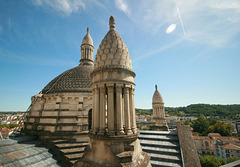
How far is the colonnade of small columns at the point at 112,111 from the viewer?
7895mm

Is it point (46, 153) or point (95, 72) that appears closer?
point (95, 72)

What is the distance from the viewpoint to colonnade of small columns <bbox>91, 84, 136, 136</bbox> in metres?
7.89

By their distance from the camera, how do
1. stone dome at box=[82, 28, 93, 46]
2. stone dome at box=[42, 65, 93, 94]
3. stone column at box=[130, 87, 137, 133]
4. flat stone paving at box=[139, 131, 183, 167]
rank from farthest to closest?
stone dome at box=[82, 28, 93, 46] → stone dome at box=[42, 65, 93, 94] → flat stone paving at box=[139, 131, 183, 167] → stone column at box=[130, 87, 137, 133]

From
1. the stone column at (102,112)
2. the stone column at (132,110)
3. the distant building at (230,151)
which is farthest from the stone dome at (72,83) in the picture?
the distant building at (230,151)

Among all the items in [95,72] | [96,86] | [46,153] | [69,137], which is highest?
[95,72]

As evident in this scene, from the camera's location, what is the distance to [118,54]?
348 inches

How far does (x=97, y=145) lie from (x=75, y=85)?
39.3 ft

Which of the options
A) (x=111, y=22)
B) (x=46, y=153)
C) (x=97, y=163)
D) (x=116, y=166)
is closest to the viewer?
(x=116, y=166)

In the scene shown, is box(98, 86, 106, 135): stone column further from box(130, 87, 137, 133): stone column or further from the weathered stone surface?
the weathered stone surface

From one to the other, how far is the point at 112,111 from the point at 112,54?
381 cm

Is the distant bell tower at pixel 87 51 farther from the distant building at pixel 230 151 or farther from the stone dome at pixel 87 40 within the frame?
the distant building at pixel 230 151

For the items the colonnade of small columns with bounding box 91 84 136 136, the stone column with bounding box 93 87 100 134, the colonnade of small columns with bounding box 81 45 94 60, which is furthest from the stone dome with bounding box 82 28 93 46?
the stone column with bounding box 93 87 100 134

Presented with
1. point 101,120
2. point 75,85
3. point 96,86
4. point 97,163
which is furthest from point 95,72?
point 75,85

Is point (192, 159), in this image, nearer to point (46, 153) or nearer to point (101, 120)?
point (101, 120)
